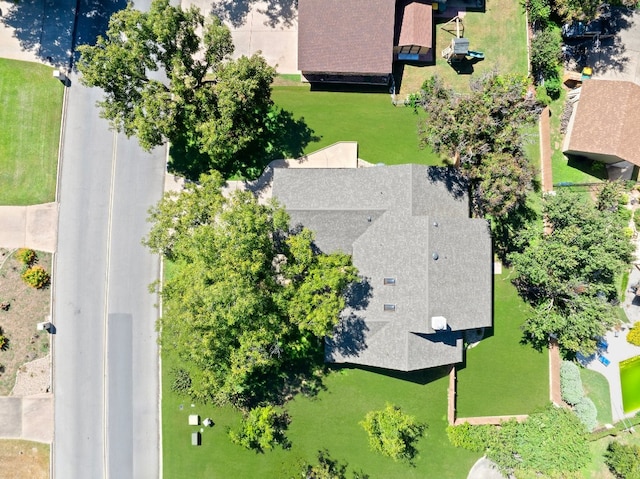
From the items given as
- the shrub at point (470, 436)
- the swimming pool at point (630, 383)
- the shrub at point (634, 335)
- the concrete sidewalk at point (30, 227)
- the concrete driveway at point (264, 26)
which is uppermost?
the concrete driveway at point (264, 26)

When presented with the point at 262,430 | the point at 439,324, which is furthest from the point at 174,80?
the point at 262,430

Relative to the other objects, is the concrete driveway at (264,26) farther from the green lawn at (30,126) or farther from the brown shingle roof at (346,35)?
the green lawn at (30,126)

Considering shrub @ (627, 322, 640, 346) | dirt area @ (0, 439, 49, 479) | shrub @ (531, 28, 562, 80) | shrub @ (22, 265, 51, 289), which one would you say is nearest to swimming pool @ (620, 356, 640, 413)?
shrub @ (627, 322, 640, 346)

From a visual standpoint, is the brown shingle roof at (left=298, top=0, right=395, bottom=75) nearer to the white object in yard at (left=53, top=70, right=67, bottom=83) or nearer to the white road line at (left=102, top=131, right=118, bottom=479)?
the white road line at (left=102, top=131, right=118, bottom=479)

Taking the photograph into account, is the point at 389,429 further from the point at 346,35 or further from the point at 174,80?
the point at 346,35

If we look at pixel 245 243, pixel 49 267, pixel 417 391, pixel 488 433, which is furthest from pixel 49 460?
pixel 488 433

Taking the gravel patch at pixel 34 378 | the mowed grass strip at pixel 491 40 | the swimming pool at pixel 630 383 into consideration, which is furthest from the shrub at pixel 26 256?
the swimming pool at pixel 630 383

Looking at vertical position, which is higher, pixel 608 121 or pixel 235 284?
pixel 608 121
